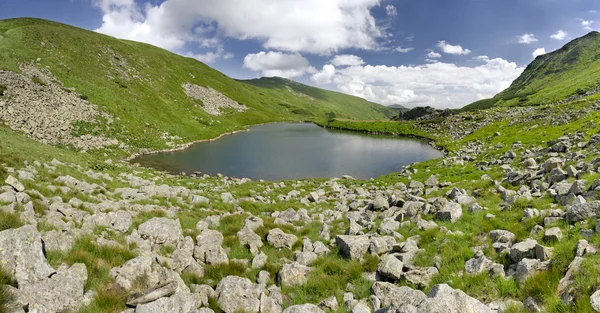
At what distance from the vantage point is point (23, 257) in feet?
26.4

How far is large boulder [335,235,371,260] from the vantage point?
12.9 m

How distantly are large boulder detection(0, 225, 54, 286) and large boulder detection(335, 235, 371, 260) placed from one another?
34.9ft

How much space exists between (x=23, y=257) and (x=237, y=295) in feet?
20.1

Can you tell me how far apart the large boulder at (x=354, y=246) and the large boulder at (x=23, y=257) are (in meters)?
10.6

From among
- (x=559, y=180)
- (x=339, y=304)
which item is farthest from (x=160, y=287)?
(x=559, y=180)

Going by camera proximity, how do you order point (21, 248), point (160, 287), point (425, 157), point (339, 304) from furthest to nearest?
point (425, 157) → point (339, 304) → point (160, 287) → point (21, 248)

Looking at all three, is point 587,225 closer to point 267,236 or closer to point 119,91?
point 267,236

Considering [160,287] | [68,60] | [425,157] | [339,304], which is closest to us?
[160,287]

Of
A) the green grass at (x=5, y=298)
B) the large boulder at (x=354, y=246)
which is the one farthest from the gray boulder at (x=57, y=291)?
the large boulder at (x=354, y=246)

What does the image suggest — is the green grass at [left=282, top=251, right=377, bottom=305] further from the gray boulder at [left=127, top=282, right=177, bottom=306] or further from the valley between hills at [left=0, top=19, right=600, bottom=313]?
the gray boulder at [left=127, top=282, right=177, bottom=306]

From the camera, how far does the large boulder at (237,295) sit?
9.08 m

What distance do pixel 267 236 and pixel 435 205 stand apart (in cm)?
1015

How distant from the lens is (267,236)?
1502cm

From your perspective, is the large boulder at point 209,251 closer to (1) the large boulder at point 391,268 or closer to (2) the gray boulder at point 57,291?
(2) the gray boulder at point 57,291
